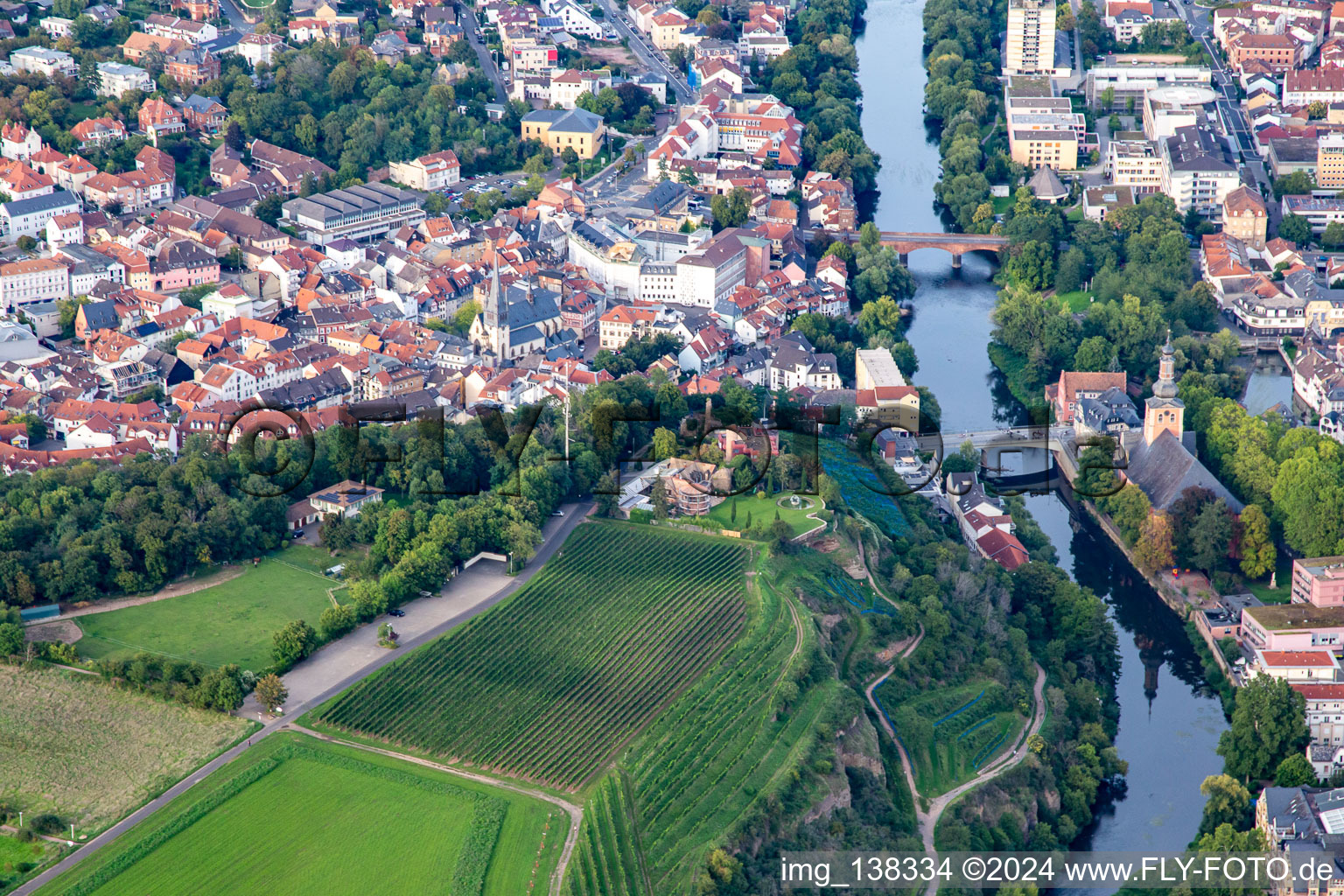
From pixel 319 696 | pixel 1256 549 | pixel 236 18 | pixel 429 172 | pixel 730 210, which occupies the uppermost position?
pixel 236 18

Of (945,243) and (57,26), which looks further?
(57,26)

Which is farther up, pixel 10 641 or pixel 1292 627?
pixel 10 641

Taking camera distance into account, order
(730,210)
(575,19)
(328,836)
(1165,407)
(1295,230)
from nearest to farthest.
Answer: (328,836)
(1165,407)
(730,210)
(1295,230)
(575,19)

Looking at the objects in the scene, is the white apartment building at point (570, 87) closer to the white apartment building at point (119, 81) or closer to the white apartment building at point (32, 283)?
the white apartment building at point (119, 81)

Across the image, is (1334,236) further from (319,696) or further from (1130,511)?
(319,696)

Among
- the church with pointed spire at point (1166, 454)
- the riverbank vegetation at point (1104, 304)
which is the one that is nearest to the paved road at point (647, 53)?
the riverbank vegetation at point (1104, 304)

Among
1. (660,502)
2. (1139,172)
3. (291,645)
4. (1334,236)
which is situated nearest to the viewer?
(291,645)

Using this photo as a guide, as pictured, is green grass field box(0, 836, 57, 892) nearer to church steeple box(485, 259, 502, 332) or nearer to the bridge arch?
church steeple box(485, 259, 502, 332)
